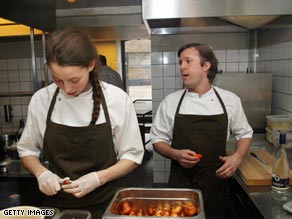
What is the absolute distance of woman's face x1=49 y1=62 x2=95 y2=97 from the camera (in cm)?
108

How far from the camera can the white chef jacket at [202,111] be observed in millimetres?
1793

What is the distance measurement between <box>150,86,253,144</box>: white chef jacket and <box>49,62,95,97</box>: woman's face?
76 cm

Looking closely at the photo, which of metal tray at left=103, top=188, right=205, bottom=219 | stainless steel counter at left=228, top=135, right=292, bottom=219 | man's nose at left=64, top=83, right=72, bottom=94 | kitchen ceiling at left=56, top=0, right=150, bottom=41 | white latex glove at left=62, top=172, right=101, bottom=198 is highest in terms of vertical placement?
kitchen ceiling at left=56, top=0, right=150, bottom=41

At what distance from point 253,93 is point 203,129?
1.03m

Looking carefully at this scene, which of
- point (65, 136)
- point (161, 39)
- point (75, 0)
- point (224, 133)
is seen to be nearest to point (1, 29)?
point (75, 0)

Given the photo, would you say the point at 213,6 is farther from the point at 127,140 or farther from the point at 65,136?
the point at 65,136

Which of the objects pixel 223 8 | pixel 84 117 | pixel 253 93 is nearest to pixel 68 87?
pixel 84 117

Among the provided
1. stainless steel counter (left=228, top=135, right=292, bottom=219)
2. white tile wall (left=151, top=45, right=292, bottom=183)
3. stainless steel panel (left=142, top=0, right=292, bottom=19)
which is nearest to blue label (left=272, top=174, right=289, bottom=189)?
stainless steel counter (left=228, top=135, right=292, bottom=219)

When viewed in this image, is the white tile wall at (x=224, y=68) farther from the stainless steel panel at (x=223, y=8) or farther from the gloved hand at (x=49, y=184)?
the gloved hand at (x=49, y=184)

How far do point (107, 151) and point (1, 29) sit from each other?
7.29 feet

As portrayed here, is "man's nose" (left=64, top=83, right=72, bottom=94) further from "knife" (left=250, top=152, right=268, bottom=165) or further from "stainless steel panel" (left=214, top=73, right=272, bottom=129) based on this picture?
"stainless steel panel" (left=214, top=73, right=272, bottom=129)

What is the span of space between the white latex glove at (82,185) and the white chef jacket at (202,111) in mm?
752

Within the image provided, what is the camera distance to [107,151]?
1289 millimetres

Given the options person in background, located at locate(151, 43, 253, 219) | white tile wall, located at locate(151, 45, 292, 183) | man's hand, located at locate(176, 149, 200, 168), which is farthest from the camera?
white tile wall, located at locate(151, 45, 292, 183)
